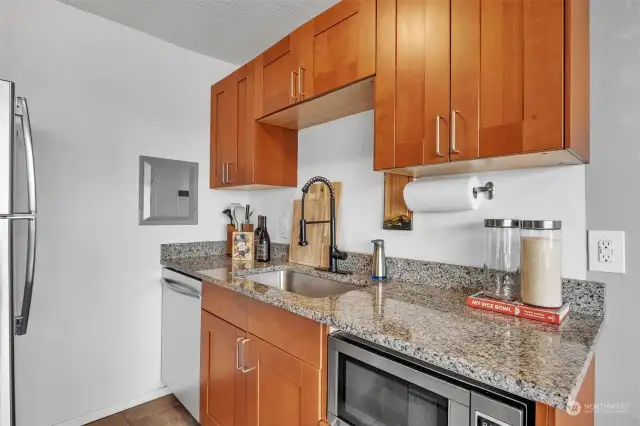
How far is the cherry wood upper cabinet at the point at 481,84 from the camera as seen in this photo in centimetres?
90

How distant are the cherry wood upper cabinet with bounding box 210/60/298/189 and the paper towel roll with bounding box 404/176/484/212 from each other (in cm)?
97

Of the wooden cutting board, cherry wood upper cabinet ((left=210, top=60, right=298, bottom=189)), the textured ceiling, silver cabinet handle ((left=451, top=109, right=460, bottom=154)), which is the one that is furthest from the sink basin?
the textured ceiling

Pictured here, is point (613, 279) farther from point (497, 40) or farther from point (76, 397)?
point (76, 397)

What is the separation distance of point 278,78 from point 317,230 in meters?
0.88

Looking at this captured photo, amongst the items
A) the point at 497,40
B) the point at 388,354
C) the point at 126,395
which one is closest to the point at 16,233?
the point at 126,395

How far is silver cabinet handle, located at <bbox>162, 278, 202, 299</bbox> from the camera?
184 centimetres

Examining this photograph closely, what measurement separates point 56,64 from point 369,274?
211 centimetres

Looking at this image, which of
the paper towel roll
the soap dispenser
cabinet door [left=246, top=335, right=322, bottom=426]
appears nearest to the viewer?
cabinet door [left=246, top=335, right=322, bottom=426]

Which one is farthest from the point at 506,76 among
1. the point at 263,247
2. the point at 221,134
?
the point at 221,134

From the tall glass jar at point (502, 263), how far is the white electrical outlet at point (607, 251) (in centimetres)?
21

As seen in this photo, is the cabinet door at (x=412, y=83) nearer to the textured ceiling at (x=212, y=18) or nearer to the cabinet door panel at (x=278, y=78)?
the cabinet door panel at (x=278, y=78)

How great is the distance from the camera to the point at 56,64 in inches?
72.9

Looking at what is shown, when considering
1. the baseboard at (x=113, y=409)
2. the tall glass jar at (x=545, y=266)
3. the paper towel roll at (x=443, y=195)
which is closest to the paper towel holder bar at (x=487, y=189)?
the paper towel roll at (x=443, y=195)

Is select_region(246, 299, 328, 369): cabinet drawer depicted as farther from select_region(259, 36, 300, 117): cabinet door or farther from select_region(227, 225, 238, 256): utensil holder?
select_region(227, 225, 238, 256): utensil holder
